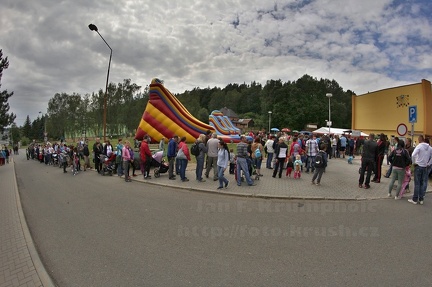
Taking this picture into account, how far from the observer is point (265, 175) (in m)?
10.4

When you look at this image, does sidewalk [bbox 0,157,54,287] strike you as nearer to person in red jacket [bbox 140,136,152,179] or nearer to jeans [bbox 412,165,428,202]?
person in red jacket [bbox 140,136,152,179]

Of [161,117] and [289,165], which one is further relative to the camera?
[161,117]

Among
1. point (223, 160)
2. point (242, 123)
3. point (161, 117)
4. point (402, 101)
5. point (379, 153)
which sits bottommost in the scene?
point (223, 160)

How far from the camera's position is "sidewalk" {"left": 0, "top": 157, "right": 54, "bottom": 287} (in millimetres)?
3347

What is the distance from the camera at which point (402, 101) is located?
2866 cm

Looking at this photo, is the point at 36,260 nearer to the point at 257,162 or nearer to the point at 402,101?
the point at 257,162

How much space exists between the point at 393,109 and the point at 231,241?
34.0 m

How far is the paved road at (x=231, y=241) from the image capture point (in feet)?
10.8

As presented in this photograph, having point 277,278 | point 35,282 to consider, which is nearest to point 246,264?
point 277,278

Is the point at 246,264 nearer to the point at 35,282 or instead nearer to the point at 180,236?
the point at 180,236

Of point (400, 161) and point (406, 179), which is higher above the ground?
point (400, 161)

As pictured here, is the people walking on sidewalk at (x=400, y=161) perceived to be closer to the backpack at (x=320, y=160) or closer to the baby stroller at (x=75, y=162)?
the backpack at (x=320, y=160)

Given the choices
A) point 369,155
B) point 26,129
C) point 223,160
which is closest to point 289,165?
point 369,155

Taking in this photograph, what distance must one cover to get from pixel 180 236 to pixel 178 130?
618 inches
